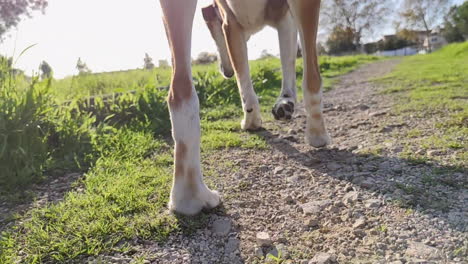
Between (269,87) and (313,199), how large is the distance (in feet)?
17.1

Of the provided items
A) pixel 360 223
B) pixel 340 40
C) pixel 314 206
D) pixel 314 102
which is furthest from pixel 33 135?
pixel 340 40

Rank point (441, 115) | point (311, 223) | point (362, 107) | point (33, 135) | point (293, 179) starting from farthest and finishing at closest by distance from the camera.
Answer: point (362, 107) → point (441, 115) → point (33, 135) → point (293, 179) → point (311, 223)

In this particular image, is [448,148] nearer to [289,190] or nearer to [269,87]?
[289,190]

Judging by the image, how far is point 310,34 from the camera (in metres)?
2.49

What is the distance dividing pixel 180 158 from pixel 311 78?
122 cm

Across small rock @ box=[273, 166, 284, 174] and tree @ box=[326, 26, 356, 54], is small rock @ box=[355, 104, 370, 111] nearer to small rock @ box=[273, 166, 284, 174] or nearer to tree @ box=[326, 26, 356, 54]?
small rock @ box=[273, 166, 284, 174]

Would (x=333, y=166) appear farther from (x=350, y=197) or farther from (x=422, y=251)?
(x=422, y=251)

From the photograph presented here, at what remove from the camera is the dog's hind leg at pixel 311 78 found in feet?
8.07

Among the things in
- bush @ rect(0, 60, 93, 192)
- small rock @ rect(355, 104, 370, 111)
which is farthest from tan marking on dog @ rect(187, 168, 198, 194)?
small rock @ rect(355, 104, 370, 111)

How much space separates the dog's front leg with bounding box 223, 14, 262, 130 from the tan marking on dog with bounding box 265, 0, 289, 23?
303 millimetres

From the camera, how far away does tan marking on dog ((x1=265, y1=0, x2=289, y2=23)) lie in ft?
11.4

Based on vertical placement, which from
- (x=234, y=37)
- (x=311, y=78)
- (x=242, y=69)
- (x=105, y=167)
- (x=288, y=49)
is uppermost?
(x=234, y=37)

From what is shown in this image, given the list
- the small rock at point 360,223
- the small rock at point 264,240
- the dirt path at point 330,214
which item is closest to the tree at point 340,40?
the dirt path at point 330,214

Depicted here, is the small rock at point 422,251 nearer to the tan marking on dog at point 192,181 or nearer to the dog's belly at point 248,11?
the tan marking on dog at point 192,181
